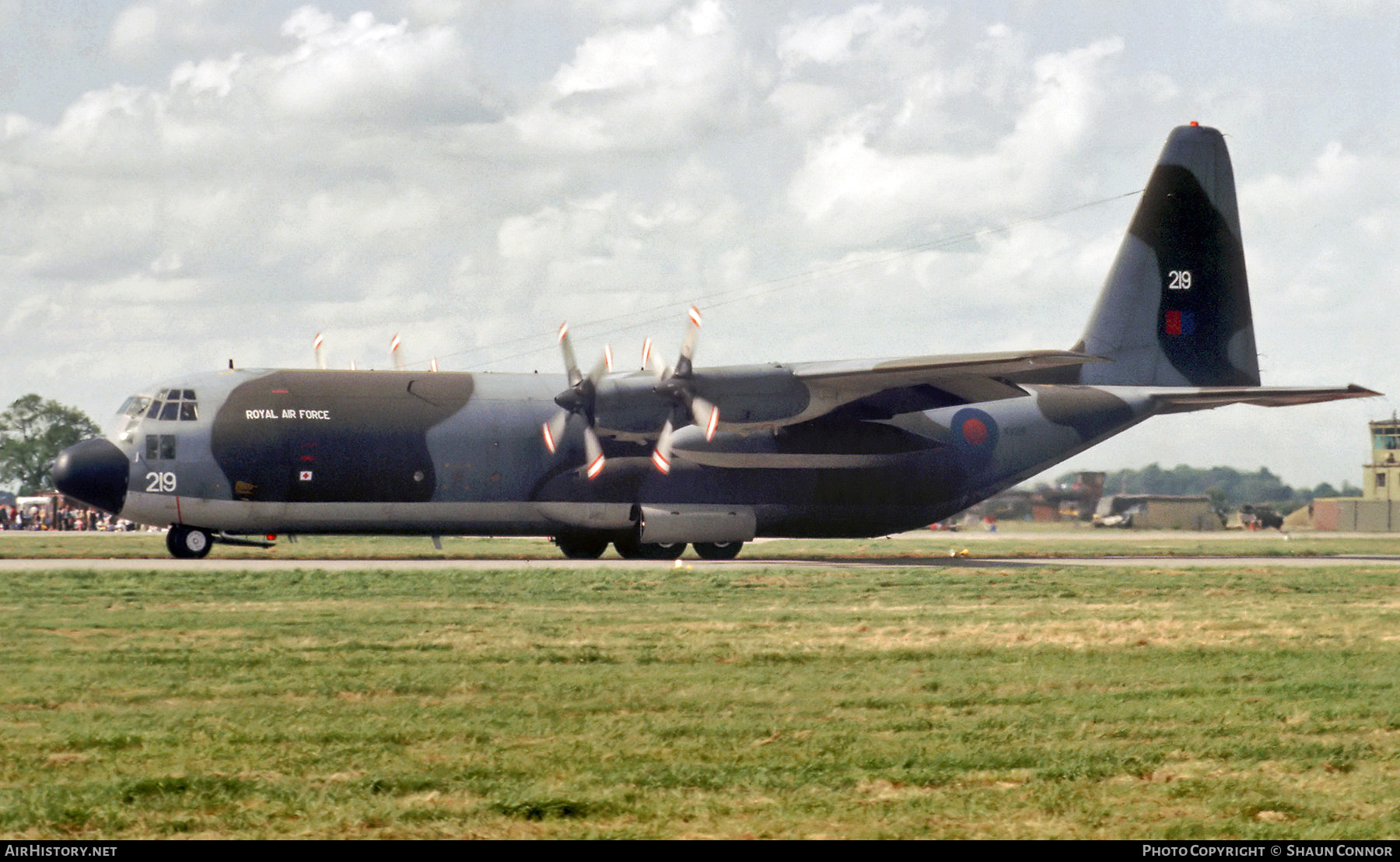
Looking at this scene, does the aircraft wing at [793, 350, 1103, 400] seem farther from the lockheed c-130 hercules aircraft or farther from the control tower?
the control tower

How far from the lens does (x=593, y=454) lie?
3206 cm

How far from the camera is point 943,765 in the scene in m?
8.98

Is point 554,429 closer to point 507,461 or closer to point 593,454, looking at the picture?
point 593,454

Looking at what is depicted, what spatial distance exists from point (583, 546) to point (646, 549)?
1544mm

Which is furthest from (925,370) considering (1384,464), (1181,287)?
(1384,464)

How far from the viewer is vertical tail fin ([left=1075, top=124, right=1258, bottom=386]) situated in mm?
38156

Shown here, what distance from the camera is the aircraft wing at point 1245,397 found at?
33.9 meters

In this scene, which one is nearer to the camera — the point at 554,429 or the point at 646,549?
the point at 554,429

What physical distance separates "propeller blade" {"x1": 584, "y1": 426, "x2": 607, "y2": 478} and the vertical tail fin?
14332 millimetres

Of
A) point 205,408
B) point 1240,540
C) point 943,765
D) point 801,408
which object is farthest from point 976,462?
point 943,765

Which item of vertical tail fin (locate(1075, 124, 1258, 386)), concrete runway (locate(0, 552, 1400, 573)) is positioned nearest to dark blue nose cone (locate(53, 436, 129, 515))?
concrete runway (locate(0, 552, 1400, 573))
